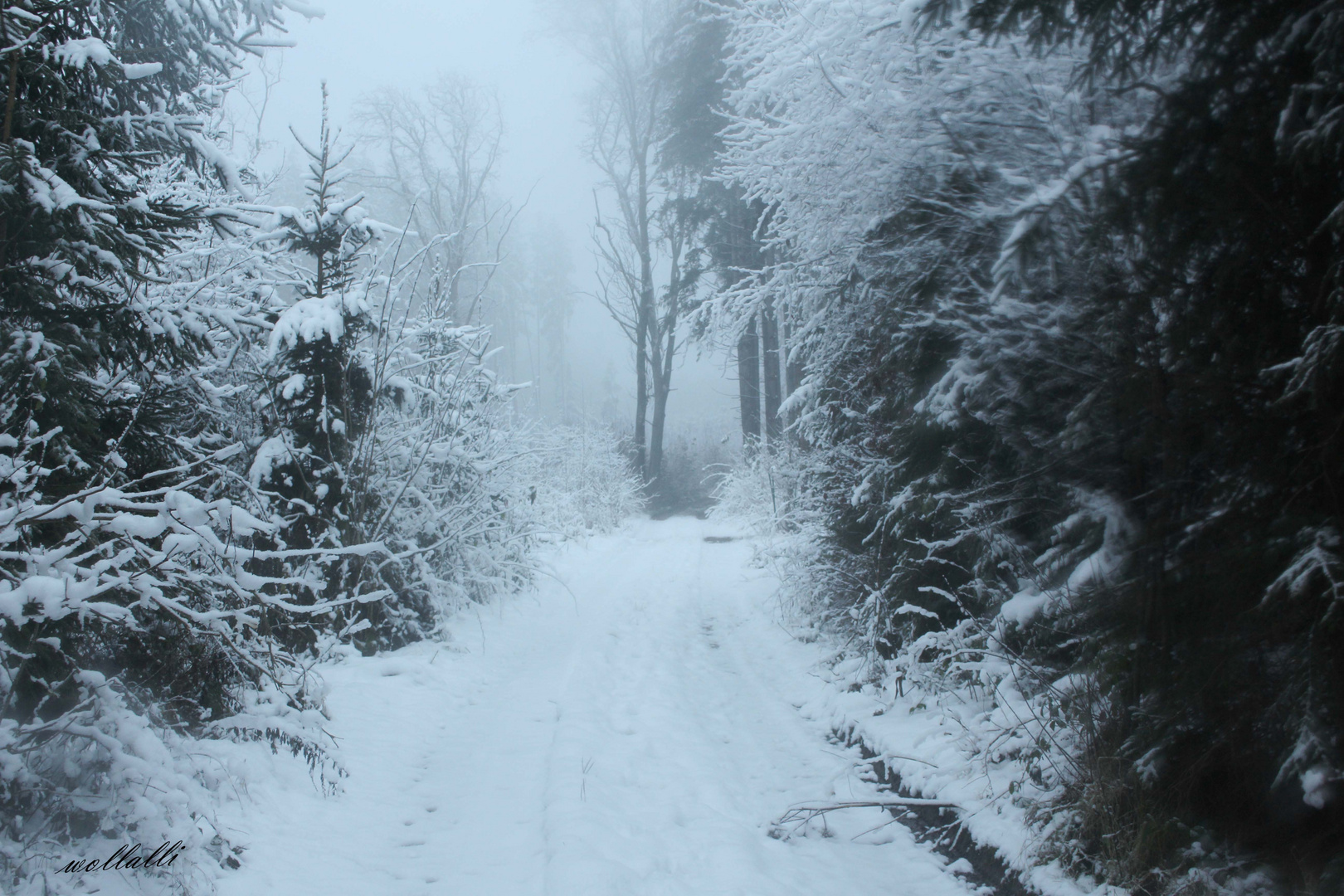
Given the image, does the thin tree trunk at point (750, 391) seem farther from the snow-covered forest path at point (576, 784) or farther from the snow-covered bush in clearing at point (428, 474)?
the snow-covered forest path at point (576, 784)

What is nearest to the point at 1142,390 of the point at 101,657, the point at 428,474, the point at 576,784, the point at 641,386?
the point at 576,784

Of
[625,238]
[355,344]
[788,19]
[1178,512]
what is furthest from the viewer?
[625,238]

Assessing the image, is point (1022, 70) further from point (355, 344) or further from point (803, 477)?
point (355, 344)

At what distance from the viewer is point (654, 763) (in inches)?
169

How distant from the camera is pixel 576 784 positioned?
3.93 metres

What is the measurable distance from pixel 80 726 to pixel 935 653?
452 cm

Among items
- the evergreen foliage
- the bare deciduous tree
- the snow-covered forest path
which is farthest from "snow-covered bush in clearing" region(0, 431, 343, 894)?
the bare deciduous tree

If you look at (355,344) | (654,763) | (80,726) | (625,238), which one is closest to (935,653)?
(654,763)
